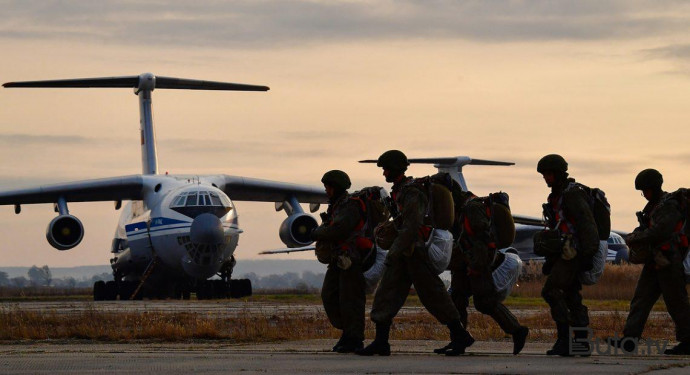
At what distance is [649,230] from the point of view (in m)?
11.2

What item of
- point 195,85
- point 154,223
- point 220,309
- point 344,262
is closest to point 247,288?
point 154,223

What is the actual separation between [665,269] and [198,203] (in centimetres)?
2107

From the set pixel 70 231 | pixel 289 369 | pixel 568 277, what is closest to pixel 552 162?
pixel 568 277

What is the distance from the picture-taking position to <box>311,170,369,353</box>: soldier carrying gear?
448 inches

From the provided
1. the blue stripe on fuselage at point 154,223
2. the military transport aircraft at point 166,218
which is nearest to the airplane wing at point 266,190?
the military transport aircraft at point 166,218

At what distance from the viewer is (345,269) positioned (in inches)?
448

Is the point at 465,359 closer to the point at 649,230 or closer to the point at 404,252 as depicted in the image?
the point at 404,252

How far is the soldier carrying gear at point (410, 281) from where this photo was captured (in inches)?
425

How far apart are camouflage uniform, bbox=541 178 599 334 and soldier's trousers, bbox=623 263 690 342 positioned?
574mm

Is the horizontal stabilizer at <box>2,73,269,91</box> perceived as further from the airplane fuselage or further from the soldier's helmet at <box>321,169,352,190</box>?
the soldier's helmet at <box>321,169,352,190</box>

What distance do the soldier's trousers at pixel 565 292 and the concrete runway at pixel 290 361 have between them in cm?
40

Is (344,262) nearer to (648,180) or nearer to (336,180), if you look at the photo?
(336,180)

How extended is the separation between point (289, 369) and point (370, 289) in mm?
2756

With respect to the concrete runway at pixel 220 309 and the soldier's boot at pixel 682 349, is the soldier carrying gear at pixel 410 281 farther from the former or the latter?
the concrete runway at pixel 220 309
